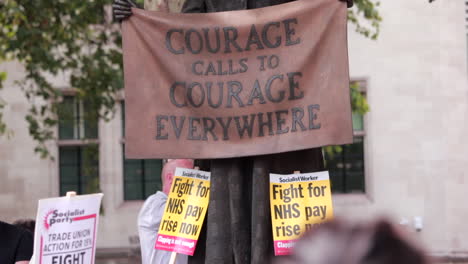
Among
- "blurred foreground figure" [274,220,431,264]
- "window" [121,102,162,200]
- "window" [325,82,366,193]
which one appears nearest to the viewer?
"blurred foreground figure" [274,220,431,264]

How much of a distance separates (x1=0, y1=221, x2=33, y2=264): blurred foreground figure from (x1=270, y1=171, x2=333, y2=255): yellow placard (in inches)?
49.7

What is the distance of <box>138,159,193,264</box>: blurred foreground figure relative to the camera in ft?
16.5

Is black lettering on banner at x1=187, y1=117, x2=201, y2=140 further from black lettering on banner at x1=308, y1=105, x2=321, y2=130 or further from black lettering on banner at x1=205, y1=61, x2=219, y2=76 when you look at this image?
black lettering on banner at x1=308, y1=105, x2=321, y2=130

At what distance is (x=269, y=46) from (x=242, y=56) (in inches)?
5.9

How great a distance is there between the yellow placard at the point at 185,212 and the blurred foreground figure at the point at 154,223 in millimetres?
572

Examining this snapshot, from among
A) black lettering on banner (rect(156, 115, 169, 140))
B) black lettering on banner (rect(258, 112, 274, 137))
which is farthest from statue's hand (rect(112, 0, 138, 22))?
black lettering on banner (rect(258, 112, 274, 137))

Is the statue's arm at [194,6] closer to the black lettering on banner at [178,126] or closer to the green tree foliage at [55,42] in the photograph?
the black lettering on banner at [178,126]

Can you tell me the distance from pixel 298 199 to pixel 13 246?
145cm

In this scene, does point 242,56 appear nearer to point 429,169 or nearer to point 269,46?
point 269,46

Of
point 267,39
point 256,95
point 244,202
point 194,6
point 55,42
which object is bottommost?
point 244,202

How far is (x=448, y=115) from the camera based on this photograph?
14648 mm

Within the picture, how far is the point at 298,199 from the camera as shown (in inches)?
157

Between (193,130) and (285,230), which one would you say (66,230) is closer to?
(193,130)

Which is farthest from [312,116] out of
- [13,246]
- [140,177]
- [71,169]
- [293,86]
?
[71,169]
